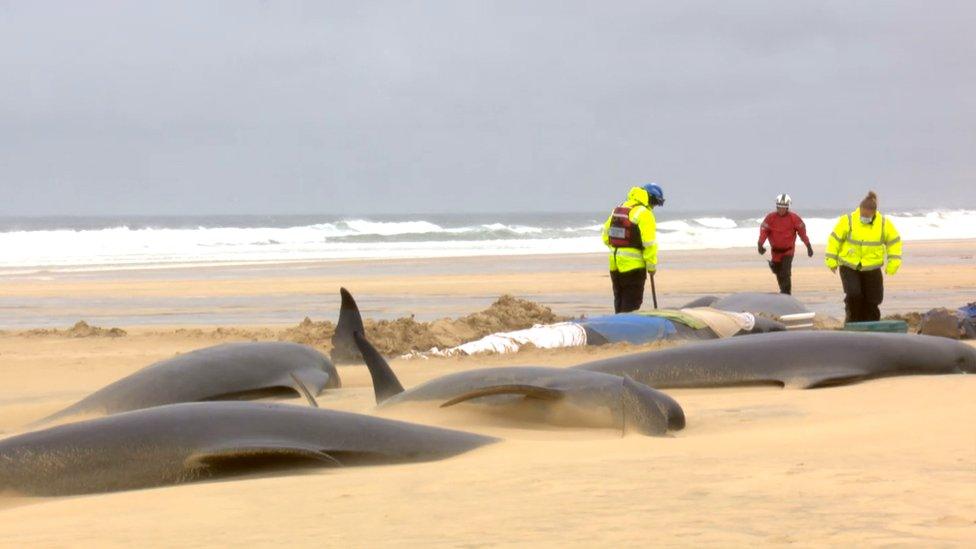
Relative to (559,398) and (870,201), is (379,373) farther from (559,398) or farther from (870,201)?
(870,201)

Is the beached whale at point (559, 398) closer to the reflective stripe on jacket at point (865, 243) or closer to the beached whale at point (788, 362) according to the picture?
the beached whale at point (788, 362)

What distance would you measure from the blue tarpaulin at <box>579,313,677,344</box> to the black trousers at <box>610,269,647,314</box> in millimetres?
2422

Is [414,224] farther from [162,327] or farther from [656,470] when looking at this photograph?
[656,470]

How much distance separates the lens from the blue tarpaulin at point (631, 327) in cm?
1031

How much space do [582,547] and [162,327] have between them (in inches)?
538

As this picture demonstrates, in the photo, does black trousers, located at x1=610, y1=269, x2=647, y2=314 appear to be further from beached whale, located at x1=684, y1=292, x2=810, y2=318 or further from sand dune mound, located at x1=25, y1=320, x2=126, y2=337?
sand dune mound, located at x1=25, y1=320, x2=126, y2=337

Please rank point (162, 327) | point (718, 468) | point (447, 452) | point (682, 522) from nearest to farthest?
point (682, 522), point (718, 468), point (447, 452), point (162, 327)

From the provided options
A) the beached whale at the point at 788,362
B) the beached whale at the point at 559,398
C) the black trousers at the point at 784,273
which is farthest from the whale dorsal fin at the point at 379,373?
the black trousers at the point at 784,273

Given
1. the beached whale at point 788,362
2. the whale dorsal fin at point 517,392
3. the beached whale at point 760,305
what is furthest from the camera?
the beached whale at point 760,305

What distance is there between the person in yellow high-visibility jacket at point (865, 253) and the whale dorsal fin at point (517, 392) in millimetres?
7691

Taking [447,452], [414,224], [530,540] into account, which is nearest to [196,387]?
[447,452]

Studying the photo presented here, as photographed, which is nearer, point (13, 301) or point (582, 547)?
point (582, 547)

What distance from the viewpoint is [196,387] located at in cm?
786

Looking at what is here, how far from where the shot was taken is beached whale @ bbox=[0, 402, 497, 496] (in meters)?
4.99
